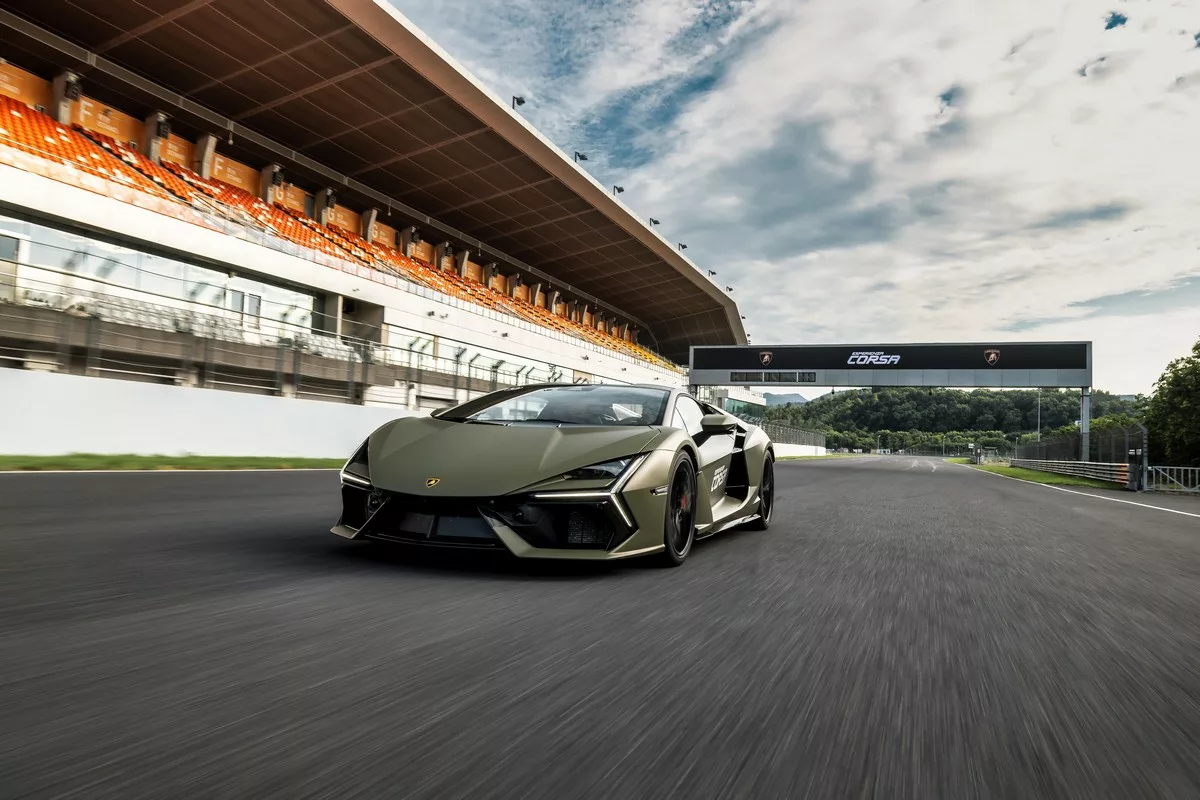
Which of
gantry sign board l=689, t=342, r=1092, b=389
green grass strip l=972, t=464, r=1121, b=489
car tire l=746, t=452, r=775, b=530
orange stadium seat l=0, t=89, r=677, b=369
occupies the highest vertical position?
orange stadium seat l=0, t=89, r=677, b=369

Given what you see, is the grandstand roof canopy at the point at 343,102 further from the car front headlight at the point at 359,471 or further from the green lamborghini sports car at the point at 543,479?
the car front headlight at the point at 359,471

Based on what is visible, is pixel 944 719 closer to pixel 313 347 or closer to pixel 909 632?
pixel 909 632

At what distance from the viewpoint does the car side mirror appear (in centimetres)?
554

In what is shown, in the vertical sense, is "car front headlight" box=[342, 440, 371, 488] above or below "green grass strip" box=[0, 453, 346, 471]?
above

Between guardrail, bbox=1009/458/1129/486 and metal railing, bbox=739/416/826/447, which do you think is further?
metal railing, bbox=739/416/826/447

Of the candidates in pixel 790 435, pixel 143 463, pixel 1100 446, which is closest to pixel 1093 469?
pixel 1100 446

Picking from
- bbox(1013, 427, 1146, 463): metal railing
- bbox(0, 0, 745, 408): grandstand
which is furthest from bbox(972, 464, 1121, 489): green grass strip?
bbox(0, 0, 745, 408): grandstand

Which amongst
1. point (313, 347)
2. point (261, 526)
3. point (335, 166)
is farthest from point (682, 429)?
point (335, 166)

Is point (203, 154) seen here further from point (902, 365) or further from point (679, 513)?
point (902, 365)

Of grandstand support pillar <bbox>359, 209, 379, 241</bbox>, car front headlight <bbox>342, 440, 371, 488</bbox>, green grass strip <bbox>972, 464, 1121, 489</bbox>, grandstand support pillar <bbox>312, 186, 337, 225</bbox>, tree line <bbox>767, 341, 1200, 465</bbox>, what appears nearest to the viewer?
car front headlight <bbox>342, 440, 371, 488</bbox>

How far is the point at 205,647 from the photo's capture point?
8.25 feet

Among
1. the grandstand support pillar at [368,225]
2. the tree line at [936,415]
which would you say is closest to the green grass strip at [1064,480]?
the grandstand support pillar at [368,225]

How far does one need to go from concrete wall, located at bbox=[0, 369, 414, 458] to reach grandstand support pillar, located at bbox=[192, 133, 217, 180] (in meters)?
18.7

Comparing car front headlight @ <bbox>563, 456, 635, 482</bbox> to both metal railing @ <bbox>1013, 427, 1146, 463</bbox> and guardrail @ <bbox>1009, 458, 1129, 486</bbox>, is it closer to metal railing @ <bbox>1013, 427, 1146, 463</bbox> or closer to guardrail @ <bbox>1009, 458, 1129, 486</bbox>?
metal railing @ <bbox>1013, 427, 1146, 463</bbox>
